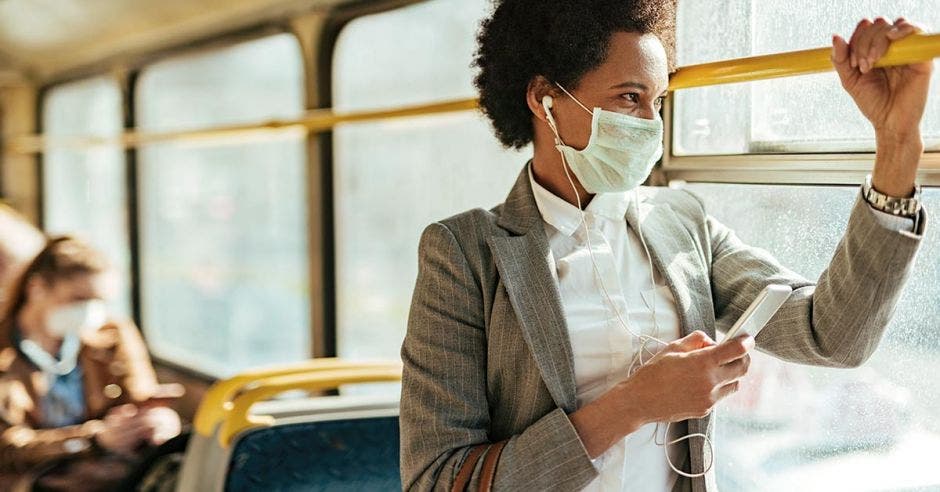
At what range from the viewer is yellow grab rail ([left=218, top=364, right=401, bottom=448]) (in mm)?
2611

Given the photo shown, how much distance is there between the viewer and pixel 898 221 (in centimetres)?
135

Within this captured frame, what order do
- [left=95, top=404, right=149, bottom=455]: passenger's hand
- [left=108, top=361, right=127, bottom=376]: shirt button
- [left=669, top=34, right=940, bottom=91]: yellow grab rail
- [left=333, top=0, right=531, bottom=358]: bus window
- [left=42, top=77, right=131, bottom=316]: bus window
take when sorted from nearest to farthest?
[left=669, top=34, right=940, bottom=91]: yellow grab rail < [left=333, top=0, right=531, bottom=358]: bus window < [left=95, top=404, right=149, bottom=455]: passenger's hand < [left=108, top=361, right=127, bottom=376]: shirt button < [left=42, top=77, right=131, bottom=316]: bus window

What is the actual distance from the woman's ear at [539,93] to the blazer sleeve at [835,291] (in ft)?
1.25

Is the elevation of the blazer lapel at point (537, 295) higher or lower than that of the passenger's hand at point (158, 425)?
higher

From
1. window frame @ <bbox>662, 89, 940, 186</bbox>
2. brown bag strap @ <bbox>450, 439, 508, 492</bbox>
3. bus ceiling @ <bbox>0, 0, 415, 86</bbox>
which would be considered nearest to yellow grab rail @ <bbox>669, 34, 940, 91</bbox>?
window frame @ <bbox>662, 89, 940, 186</bbox>

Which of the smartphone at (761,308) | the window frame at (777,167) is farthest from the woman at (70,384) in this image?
the smartphone at (761,308)

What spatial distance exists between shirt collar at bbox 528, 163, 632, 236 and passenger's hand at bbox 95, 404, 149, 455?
228 cm

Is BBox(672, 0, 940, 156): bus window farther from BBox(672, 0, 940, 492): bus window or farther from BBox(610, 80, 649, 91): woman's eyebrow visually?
BBox(610, 80, 649, 91): woman's eyebrow

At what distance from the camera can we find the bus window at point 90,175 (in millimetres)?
6156

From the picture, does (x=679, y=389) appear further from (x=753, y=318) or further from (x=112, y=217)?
(x=112, y=217)

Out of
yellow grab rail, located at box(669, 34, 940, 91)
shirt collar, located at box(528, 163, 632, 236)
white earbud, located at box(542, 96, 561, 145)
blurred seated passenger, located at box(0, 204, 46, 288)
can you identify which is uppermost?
yellow grab rail, located at box(669, 34, 940, 91)

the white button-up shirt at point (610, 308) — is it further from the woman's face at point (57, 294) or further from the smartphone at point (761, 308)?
the woman's face at point (57, 294)

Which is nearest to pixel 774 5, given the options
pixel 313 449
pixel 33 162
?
pixel 313 449

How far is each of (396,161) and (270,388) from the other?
1333 mm
